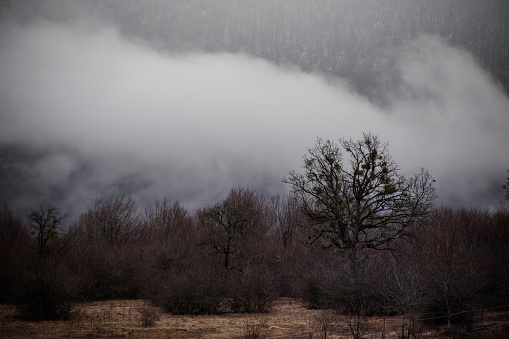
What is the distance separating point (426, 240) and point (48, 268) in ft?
102

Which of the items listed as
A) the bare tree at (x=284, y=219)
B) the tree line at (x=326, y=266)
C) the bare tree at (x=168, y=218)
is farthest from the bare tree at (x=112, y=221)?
the bare tree at (x=284, y=219)

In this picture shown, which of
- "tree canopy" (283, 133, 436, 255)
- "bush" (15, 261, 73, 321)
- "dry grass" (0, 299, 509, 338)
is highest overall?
"tree canopy" (283, 133, 436, 255)

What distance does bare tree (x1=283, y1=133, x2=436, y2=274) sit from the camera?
2581 cm

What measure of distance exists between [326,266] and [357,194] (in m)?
7.25

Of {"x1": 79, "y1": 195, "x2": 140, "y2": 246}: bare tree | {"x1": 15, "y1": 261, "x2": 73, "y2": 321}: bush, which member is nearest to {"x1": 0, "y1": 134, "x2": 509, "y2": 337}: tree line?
{"x1": 15, "y1": 261, "x2": 73, "y2": 321}: bush

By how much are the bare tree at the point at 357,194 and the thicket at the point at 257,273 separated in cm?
162

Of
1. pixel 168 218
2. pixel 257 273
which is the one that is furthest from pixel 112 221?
pixel 257 273

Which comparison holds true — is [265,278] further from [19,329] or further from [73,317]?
[19,329]

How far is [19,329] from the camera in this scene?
1634 cm

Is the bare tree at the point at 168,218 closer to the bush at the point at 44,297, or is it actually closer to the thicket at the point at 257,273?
the thicket at the point at 257,273

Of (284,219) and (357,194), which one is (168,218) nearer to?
(284,219)

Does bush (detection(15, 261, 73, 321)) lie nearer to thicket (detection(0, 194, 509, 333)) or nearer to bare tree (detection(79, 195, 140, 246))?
thicket (detection(0, 194, 509, 333))

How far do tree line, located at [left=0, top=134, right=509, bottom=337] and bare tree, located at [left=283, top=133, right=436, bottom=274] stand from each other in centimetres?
8

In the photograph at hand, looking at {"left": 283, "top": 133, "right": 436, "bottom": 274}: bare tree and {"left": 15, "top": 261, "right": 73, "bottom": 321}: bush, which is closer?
{"left": 15, "top": 261, "right": 73, "bottom": 321}: bush
